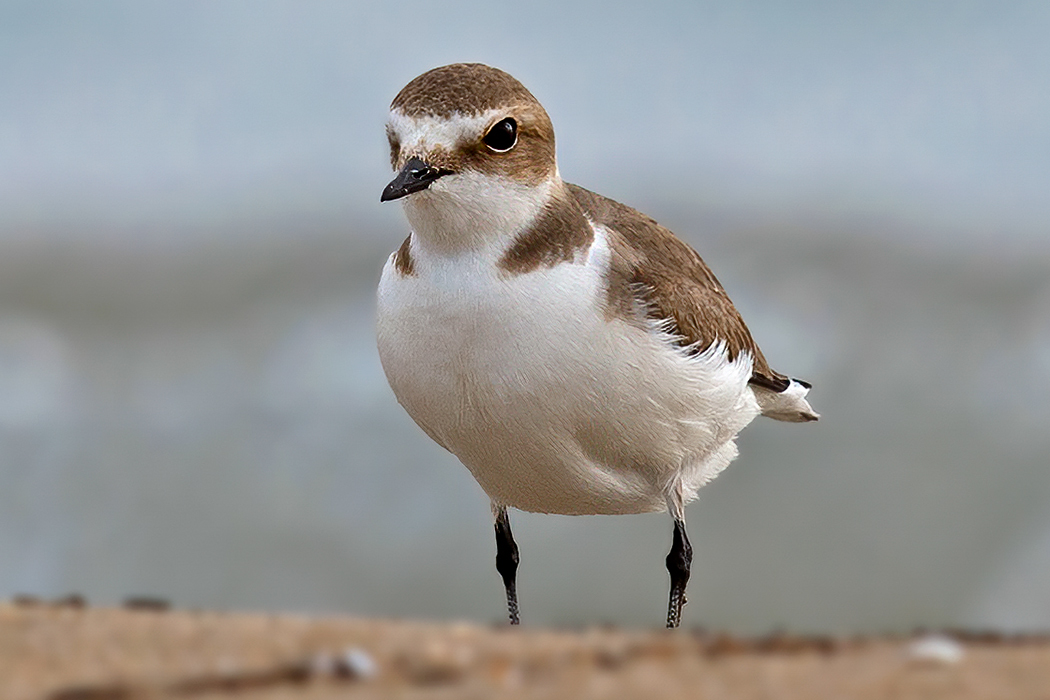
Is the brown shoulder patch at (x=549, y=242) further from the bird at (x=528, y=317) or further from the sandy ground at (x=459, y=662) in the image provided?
the sandy ground at (x=459, y=662)

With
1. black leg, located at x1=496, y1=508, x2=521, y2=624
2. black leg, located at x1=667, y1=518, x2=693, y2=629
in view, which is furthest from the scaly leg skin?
black leg, located at x1=667, y1=518, x2=693, y2=629

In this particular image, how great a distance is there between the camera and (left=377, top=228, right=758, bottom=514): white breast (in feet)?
20.1

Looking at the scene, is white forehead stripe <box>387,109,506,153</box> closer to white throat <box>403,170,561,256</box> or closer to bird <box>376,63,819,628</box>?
bird <box>376,63,819,628</box>

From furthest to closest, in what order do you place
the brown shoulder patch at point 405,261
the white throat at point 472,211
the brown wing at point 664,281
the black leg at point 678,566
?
the black leg at point 678,566, the brown wing at point 664,281, the brown shoulder patch at point 405,261, the white throat at point 472,211

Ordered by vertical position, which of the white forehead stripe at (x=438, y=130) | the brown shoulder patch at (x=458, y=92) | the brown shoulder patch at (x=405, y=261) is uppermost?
the brown shoulder patch at (x=458, y=92)

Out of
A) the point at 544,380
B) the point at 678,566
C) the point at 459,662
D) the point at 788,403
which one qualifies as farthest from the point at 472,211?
the point at 788,403

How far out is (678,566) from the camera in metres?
7.12

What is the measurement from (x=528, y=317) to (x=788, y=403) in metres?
2.59

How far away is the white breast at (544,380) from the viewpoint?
6129mm

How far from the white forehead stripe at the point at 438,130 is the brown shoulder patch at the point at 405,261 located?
2.10 ft

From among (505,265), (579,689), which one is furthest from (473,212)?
(579,689)

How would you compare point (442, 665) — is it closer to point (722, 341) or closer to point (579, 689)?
point (579, 689)

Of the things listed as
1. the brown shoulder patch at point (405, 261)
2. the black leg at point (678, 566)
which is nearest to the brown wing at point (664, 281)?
the brown shoulder patch at point (405, 261)

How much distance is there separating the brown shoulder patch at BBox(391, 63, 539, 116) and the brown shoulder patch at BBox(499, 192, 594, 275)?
1.68ft
